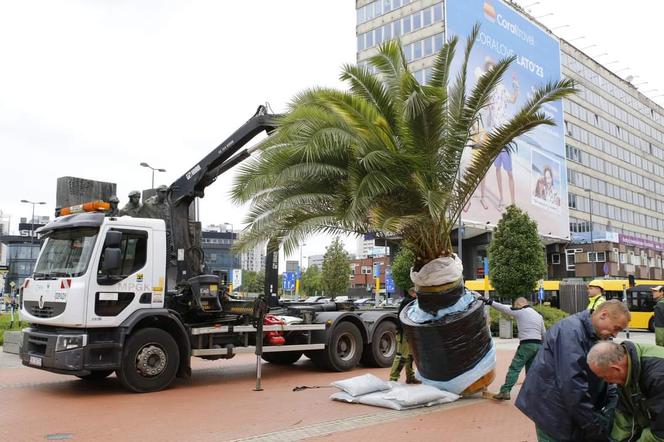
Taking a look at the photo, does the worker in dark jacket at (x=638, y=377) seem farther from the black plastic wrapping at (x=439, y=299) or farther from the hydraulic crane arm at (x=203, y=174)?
the hydraulic crane arm at (x=203, y=174)

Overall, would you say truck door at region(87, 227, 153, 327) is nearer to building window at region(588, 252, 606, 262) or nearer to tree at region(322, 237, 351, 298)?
tree at region(322, 237, 351, 298)

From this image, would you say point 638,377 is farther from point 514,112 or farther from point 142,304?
point 514,112

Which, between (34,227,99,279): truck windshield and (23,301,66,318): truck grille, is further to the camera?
(34,227,99,279): truck windshield

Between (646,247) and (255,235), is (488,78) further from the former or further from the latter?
(646,247)

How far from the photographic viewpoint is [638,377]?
10.5 feet

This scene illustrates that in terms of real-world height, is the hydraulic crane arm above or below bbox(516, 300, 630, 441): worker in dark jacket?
above

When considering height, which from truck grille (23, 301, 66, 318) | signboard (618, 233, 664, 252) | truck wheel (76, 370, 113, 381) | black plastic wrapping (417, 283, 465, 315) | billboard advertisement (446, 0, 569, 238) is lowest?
truck wheel (76, 370, 113, 381)

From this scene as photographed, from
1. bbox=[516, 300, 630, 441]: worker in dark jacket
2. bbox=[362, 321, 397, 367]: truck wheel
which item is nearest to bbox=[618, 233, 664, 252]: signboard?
bbox=[362, 321, 397, 367]: truck wheel

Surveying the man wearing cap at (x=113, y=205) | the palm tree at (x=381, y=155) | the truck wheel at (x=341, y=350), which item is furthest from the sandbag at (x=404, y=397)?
the man wearing cap at (x=113, y=205)

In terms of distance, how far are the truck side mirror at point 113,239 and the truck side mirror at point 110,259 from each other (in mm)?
120

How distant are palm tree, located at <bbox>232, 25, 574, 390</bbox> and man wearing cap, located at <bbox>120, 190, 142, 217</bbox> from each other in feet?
6.50

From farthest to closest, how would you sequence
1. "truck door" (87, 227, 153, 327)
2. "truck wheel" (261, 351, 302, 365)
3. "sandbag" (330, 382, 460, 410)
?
"truck wheel" (261, 351, 302, 365)
"truck door" (87, 227, 153, 327)
"sandbag" (330, 382, 460, 410)

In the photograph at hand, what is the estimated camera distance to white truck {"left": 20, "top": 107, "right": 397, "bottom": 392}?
376 inches

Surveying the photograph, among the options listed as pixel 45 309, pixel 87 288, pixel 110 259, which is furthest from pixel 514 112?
pixel 45 309
